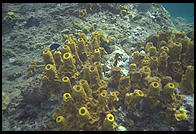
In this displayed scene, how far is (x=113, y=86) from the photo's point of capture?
4523 mm

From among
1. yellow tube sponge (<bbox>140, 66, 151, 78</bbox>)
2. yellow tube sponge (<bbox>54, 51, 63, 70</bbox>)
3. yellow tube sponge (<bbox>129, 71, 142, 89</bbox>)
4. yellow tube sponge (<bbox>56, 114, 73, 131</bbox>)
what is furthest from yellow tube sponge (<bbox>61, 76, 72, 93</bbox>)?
yellow tube sponge (<bbox>140, 66, 151, 78</bbox>)

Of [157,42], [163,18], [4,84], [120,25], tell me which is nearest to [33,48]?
[4,84]

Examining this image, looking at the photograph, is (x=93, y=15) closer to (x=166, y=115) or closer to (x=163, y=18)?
(x=163, y=18)

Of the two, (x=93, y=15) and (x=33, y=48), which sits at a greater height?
(x=93, y=15)

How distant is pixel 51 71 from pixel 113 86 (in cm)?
136

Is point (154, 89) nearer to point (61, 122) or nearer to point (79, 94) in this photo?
point (79, 94)

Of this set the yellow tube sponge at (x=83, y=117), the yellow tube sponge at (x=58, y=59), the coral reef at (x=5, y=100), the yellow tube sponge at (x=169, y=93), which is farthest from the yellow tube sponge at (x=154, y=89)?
the coral reef at (x=5, y=100)

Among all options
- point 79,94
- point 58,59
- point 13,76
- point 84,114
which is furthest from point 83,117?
point 13,76

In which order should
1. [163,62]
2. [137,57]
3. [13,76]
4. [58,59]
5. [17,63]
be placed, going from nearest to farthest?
[163,62] < [58,59] < [137,57] < [13,76] < [17,63]

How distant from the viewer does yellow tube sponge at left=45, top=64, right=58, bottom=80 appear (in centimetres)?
421

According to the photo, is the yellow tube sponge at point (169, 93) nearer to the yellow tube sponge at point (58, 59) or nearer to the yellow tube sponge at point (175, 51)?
the yellow tube sponge at point (175, 51)

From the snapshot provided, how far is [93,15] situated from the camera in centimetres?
848

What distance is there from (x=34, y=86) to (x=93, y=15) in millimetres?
4829

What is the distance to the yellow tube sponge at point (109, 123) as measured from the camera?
3461 mm
